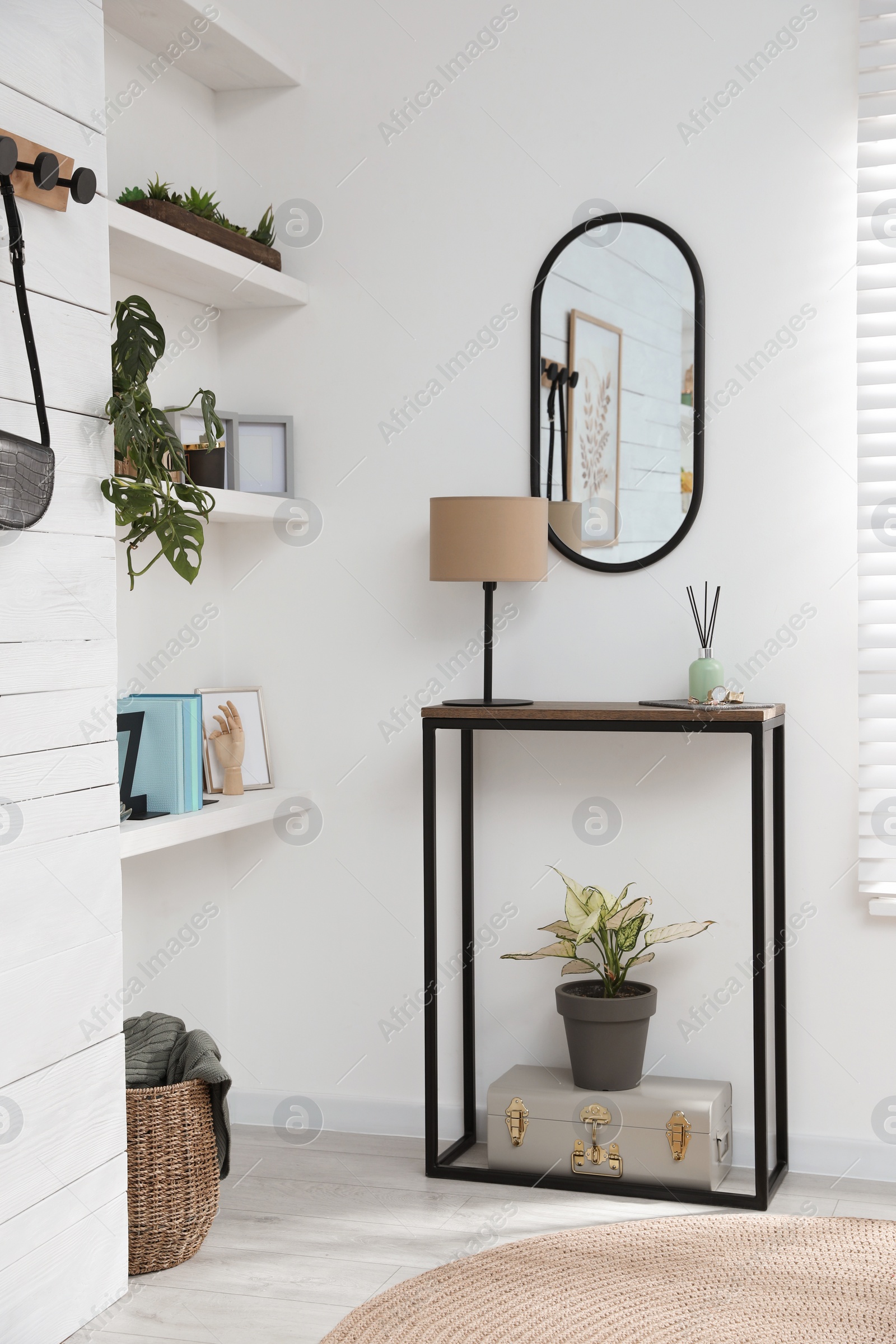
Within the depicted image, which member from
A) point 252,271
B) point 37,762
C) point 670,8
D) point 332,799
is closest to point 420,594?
point 332,799

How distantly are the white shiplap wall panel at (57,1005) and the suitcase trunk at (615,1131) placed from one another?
3.26ft

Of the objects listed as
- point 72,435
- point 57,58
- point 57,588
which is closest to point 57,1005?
point 57,588

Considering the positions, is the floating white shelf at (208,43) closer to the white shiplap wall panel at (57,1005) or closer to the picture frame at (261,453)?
the picture frame at (261,453)

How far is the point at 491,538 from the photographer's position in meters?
2.86

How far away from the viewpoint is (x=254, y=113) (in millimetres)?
3332

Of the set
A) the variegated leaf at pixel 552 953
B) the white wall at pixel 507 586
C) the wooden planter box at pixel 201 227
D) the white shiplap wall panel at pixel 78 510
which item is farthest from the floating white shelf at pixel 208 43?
the variegated leaf at pixel 552 953

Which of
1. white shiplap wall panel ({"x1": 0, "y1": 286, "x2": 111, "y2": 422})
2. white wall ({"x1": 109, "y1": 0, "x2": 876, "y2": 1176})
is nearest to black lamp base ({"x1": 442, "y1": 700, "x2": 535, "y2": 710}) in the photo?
white wall ({"x1": 109, "y1": 0, "x2": 876, "y2": 1176})

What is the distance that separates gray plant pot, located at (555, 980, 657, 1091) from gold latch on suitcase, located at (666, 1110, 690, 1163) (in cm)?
13

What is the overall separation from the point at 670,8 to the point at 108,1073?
2595 mm

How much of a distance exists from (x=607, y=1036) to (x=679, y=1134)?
0.81ft

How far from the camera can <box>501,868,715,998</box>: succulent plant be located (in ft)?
9.34

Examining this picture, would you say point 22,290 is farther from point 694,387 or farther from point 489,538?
point 694,387

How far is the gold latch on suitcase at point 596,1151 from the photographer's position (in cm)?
282

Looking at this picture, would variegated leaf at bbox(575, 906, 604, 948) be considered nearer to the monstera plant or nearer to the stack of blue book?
the stack of blue book
